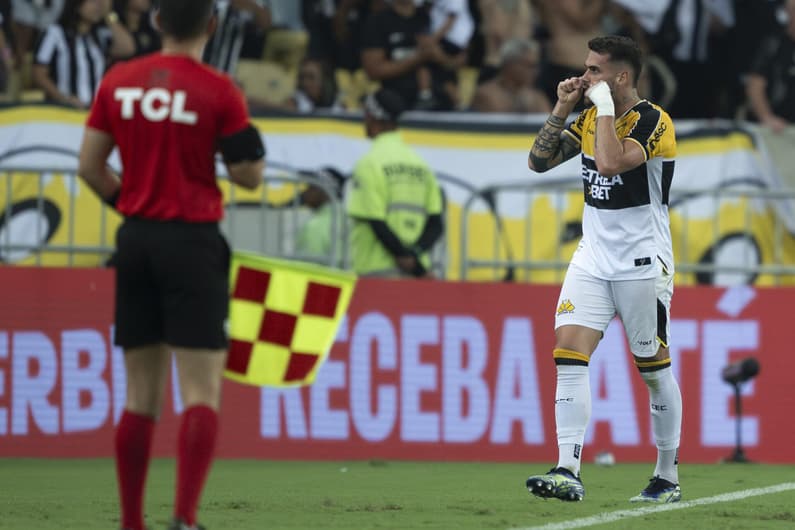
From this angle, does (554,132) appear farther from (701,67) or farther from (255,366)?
(701,67)

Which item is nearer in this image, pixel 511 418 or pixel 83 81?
pixel 511 418

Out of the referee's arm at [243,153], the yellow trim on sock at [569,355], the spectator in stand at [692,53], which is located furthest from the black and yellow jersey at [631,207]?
the spectator in stand at [692,53]

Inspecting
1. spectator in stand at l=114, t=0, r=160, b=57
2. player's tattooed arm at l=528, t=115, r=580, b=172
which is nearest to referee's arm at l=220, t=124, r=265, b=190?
player's tattooed arm at l=528, t=115, r=580, b=172

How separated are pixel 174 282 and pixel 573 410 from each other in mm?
2852

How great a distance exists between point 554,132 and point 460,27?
6.78 meters

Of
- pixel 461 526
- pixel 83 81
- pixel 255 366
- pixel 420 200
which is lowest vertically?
pixel 461 526

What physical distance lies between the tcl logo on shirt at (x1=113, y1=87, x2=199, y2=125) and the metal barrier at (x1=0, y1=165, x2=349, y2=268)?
19.8 ft

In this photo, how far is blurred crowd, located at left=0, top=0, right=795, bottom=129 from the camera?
1367 cm

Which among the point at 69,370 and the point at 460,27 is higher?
the point at 460,27

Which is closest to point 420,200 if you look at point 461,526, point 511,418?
point 511,418

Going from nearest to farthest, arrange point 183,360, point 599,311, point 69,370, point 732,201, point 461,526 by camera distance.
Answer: point 183,360 → point 461,526 → point 599,311 → point 69,370 → point 732,201

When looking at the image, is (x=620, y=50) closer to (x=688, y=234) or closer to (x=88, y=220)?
(x=688, y=234)

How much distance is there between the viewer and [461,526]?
712 cm

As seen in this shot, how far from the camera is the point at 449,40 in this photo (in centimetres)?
1492
